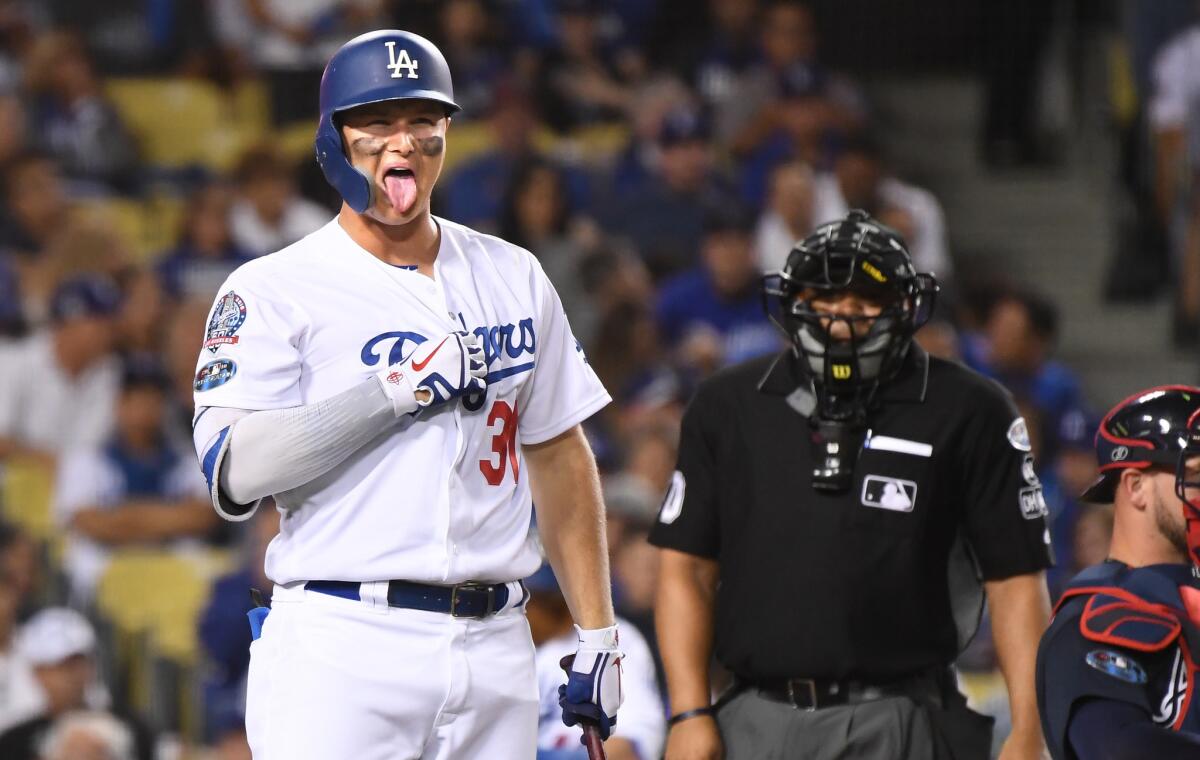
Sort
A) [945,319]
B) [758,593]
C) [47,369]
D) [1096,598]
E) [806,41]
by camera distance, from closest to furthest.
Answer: [1096,598]
[758,593]
[47,369]
[945,319]
[806,41]

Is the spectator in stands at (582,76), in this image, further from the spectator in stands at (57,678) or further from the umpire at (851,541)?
the umpire at (851,541)

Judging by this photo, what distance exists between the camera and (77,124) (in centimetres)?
962

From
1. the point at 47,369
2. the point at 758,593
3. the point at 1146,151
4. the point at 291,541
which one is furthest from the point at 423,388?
the point at 1146,151

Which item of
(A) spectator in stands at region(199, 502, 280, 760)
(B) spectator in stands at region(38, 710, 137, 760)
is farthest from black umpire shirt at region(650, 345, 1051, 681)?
(B) spectator in stands at region(38, 710, 137, 760)

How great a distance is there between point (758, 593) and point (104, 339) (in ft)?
17.2

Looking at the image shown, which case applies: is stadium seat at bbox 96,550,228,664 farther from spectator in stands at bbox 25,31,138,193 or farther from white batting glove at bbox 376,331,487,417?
white batting glove at bbox 376,331,487,417

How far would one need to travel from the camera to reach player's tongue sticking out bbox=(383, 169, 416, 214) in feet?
11.1

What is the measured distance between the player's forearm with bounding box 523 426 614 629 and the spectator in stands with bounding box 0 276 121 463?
484 centimetres

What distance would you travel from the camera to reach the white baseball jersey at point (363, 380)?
326 centimetres

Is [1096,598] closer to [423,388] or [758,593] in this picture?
[758,593]

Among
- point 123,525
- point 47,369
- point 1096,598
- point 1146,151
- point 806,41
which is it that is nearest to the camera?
point 1096,598

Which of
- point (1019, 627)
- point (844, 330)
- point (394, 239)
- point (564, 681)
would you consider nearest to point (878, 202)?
point (564, 681)

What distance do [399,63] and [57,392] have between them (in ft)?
17.0

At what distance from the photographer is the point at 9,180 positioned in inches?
354
